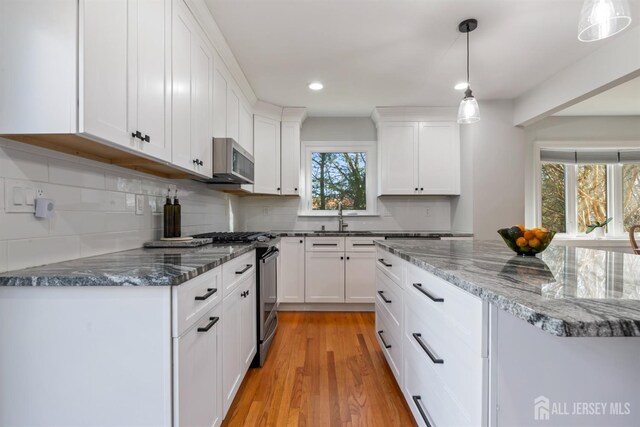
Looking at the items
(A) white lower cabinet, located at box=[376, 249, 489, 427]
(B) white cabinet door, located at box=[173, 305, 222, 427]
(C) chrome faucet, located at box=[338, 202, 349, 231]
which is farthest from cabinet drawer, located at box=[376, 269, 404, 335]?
(C) chrome faucet, located at box=[338, 202, 349, 231]

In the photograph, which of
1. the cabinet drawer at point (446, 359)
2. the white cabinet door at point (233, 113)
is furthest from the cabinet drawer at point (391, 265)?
the white cabinet door at point (233, 113)

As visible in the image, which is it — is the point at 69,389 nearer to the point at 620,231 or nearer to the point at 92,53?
the point at 92,53

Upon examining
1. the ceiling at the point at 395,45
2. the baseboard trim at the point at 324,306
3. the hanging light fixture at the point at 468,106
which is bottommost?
the baseboard trim at the point at 324,306

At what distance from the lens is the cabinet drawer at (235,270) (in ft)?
5.07

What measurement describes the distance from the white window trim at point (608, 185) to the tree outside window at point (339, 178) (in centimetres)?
226

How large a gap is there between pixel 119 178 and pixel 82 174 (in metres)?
0.26

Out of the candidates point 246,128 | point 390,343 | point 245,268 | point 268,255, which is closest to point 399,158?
point 246,128

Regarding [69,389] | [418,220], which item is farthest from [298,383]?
[418,220]

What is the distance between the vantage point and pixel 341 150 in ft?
13.5

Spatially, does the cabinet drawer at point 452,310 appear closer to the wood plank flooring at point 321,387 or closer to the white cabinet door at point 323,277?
the wood plank flooring at point 321,387

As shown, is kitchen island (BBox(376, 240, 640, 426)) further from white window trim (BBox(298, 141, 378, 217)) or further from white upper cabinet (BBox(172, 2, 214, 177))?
white window trim (BBox(298, 141, 378, 217))

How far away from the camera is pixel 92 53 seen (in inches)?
41.7

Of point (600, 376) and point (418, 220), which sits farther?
point (418, 220)

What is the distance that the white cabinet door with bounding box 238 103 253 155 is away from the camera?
311 centimetres
